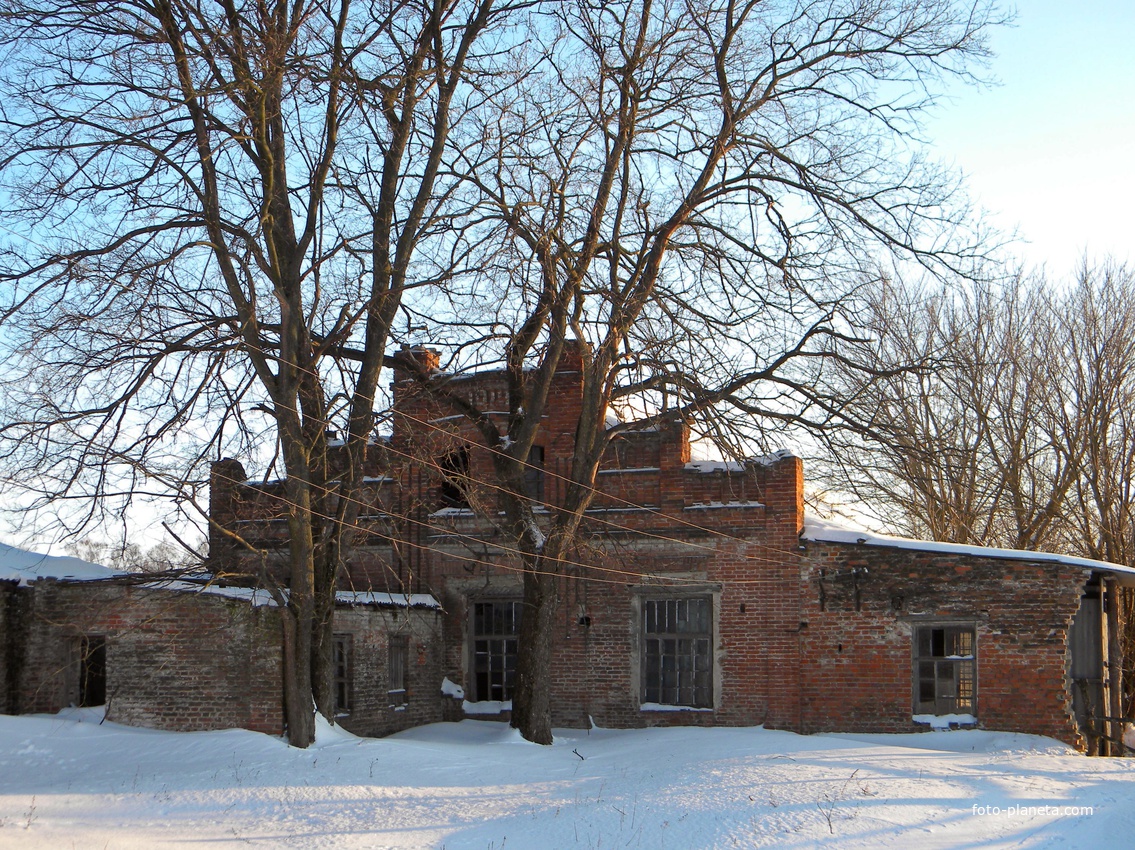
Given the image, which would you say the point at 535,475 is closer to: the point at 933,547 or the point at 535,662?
the point at 535,662

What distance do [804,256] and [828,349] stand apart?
142cm

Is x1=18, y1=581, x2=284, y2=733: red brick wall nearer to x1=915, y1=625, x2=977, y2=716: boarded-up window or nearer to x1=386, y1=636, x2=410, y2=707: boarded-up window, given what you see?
x1=386, y1=636, x2=410, y2=707: boarded-up window

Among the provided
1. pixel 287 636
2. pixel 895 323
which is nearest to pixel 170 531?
pixel 287 636

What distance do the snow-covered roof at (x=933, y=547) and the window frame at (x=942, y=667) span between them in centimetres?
113

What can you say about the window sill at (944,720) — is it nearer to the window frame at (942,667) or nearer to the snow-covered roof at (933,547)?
the window frame at (942,667)

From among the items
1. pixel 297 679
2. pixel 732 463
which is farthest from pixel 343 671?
pixel 732 463

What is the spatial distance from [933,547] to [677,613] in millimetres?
4304

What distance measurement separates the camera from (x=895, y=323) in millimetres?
26250

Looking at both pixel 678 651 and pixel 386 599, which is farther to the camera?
pixel 678 651

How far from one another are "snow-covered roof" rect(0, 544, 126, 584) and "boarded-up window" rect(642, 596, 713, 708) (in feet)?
27.8

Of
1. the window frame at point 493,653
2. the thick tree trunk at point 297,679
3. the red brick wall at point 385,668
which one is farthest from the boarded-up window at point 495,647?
the thick tree trunk at point 297,679

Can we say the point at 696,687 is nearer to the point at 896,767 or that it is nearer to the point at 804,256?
the point at 896,767

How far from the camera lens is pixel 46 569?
15805 millimetres

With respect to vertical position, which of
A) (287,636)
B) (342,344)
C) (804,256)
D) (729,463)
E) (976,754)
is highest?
(804,256)
